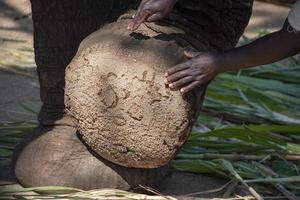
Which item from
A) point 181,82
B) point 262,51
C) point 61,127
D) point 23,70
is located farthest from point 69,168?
point 23,70

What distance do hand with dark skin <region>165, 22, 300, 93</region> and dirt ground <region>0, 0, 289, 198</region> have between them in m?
0.46

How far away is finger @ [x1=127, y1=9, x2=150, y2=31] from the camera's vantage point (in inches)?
80.0

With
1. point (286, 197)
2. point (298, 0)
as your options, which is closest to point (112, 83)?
point (298, 0)

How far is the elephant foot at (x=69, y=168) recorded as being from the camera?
7.41 ft

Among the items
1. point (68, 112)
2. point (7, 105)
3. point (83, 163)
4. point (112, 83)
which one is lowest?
point (7, 105)

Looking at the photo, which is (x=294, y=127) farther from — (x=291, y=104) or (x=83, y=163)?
(x=83, y=163)

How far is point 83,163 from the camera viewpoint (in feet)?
7.41

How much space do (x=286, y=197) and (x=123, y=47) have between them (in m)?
0.72

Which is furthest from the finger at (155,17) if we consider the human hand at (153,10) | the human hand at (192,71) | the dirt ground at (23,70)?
the dirt ground at (23,70)

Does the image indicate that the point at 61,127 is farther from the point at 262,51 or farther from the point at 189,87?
the point at 262,51

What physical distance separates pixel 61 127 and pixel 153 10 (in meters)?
0.52

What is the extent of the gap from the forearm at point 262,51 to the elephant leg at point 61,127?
1.35 ft

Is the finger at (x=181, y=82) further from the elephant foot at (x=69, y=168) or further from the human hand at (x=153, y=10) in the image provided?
the elephant foot at (x=69, y=168)

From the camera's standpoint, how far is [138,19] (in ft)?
6.72
